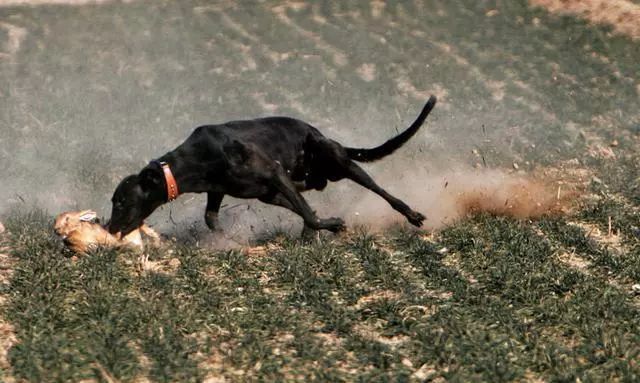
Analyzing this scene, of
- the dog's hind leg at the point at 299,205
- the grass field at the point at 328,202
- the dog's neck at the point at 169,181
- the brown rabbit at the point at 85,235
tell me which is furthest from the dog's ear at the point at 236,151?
the brown rabbit at the point at 85,235

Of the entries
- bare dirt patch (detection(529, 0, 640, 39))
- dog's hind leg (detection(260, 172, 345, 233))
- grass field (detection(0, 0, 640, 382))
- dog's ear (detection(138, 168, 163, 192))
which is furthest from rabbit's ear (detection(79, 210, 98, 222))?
bare dirt patch (detection(529, 0, 640, 39))

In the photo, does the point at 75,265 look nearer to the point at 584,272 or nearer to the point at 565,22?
the point at 584,272

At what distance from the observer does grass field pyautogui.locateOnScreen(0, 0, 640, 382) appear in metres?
5.25

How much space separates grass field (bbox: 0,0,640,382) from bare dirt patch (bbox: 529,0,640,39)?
0.79ft

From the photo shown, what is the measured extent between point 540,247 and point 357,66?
23.5 ft

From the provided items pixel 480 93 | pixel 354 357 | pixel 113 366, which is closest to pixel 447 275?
pixel 354 357

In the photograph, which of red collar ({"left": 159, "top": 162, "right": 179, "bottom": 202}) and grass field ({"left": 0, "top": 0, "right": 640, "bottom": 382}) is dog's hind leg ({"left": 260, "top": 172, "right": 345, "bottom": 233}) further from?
red collar ({"left": 159, "top": 162, "right": 179, "bottom": 202})

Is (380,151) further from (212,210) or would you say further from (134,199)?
(134,199)

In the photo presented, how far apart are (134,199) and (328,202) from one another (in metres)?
2.83

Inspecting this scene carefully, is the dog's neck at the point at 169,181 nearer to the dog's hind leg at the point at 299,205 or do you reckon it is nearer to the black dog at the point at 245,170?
the black dog at the point at 245,170

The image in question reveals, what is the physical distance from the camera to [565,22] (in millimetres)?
14883

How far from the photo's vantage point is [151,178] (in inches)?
296

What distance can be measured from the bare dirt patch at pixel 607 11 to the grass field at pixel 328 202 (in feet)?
0.79

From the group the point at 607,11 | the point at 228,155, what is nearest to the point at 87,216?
the point at 228,155
